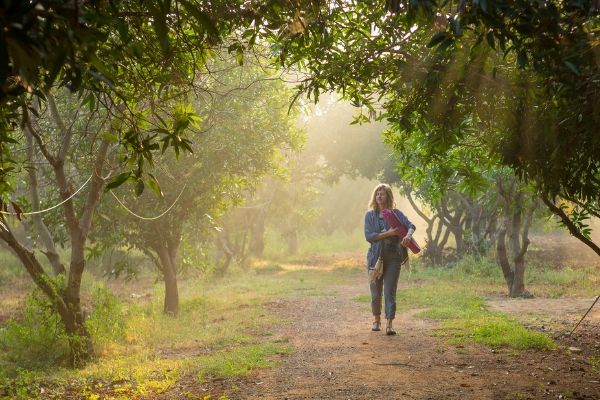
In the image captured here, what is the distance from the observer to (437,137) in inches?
254

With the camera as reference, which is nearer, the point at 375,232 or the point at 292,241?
the point at 375,232

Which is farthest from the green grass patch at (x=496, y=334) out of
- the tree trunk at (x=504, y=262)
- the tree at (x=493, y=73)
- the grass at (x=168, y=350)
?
the tree trunk at (x=504, y=262)

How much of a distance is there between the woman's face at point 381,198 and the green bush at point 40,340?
477cm

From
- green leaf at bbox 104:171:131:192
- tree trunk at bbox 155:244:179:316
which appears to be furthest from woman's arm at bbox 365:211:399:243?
tree trunk at bbox 155:244:179:316

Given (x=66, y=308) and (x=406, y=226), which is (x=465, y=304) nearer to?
(x=406, y=226)

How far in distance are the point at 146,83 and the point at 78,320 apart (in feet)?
15.4

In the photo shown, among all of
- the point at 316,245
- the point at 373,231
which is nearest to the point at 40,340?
the point at 373,231

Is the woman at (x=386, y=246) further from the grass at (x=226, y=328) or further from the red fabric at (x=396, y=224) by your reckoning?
the grass at (x=226, y=328)

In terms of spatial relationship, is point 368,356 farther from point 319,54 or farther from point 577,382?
point 319,54

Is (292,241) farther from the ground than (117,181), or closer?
closer

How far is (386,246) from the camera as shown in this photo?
30.8ft

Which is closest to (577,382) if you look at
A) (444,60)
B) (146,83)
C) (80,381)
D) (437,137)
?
(437,137)

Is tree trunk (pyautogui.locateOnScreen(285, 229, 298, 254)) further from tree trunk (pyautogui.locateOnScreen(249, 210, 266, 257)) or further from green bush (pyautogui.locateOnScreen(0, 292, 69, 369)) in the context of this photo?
green bush (pyautogui.locateOnScreen(0, 292, 69, 369))

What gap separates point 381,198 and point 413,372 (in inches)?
123
